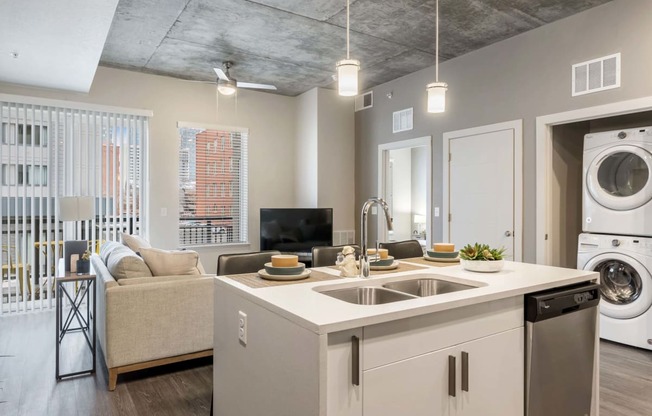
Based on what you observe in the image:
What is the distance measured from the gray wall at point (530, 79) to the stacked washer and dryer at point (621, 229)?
442mm

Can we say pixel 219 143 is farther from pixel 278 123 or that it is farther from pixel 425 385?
pixel 425 385

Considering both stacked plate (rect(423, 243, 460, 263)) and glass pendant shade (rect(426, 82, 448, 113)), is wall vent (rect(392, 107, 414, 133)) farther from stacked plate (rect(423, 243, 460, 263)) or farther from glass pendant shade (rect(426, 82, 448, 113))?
stacked plate (rect(423, 243, 460, 263))

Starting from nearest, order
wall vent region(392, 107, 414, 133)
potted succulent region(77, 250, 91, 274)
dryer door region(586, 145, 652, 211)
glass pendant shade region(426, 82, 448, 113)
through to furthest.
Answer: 1. glass pendant shade region(426, 82, 448, 113)
2. potted succulent region(77, 250, 91, 274)
3. dryer door region(586, 145, 652, 211)
4. wall vent region(392, 107, 414, 133)

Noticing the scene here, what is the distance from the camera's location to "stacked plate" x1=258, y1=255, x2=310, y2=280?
78.3 inches

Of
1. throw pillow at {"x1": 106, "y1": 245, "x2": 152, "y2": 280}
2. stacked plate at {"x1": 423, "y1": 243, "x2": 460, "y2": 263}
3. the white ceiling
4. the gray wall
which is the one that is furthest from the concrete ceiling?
stacked plate at {"x1": 423, "y1": 243, "x2": 460, "y2": 263}

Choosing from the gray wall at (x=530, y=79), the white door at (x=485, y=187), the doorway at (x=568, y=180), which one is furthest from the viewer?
the white door at (x=485, y=187)

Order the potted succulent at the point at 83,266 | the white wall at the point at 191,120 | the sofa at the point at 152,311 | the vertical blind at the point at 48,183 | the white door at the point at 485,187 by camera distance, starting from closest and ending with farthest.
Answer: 1. the sofa at the point at 152,311
2. the potted succulent at the point at 83,266
3. the white door at the point at 485,187
4. the vertical blind at the point at 48,183
5. the white wall at the point at 191,120

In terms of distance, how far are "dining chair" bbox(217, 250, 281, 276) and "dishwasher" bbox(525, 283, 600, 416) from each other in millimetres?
1408

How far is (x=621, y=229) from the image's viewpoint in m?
3.72

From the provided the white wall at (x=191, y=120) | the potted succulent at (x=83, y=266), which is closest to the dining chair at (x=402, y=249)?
the potted succulent at (x=83, y=266)

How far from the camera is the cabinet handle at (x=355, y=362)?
4.37 ft

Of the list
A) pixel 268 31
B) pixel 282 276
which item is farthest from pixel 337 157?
pixel 282 276

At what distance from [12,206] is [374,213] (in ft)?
15.0

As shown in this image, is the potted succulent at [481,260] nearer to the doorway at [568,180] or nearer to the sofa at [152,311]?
the sofa at [152,311]
